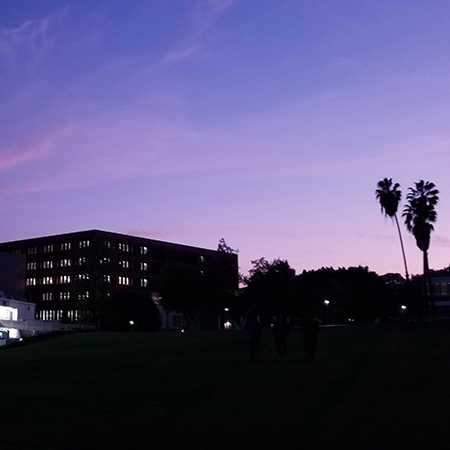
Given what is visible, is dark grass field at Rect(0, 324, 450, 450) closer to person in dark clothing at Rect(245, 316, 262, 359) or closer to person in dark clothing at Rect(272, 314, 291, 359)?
person in dark clothing at Rect(245, 316, 262, 359)

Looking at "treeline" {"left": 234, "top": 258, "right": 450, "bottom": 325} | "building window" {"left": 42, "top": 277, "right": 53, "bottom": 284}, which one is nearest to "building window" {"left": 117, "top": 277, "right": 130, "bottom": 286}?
"building window" {"left": 42, "top": 277, "right": 53, "bottom": 284}

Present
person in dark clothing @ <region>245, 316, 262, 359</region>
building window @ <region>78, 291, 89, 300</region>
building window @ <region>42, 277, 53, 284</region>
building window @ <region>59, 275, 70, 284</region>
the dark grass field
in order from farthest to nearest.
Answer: building window @ <region>42, 277, 53, 284</region>
building window @ <region>59, 275, 70, 284</region>
building window @ <region>78, 291, 89, 300</region>
person in dark clothing @ <region>245, 316, 262, 359</region>
the dark grass field

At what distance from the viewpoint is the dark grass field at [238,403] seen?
1210 centimetres

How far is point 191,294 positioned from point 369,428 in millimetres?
84452

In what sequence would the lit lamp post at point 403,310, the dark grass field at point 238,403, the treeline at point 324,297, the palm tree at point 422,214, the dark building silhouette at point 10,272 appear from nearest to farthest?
the dark grass field at point 238,403, the palm tree at point 422,214, the treeline at point 324,297, the lit lamp post at point 403,310, the dark building silhouette at point 10,272

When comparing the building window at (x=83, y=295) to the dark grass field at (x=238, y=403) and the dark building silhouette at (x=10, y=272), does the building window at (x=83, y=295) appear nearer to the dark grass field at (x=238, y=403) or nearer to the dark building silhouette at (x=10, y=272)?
the dark building silhouette at (x=10, y=272)

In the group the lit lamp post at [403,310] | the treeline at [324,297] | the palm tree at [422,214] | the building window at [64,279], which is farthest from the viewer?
the building window at [64,279]

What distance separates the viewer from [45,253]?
15412cm

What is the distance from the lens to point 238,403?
52.6 ft

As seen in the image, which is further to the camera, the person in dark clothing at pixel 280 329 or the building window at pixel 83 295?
the building window at pixel 83 295

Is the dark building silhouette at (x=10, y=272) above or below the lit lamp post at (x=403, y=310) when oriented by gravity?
above

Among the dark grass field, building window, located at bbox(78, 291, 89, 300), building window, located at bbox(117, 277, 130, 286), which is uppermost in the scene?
building window, located at bbox(117, 277, 130, 286)

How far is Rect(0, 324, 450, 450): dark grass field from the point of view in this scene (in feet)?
39.7

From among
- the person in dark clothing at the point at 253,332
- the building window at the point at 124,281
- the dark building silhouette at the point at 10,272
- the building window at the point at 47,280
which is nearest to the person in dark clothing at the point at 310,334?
the person in dark clothing at the point at 253,332
